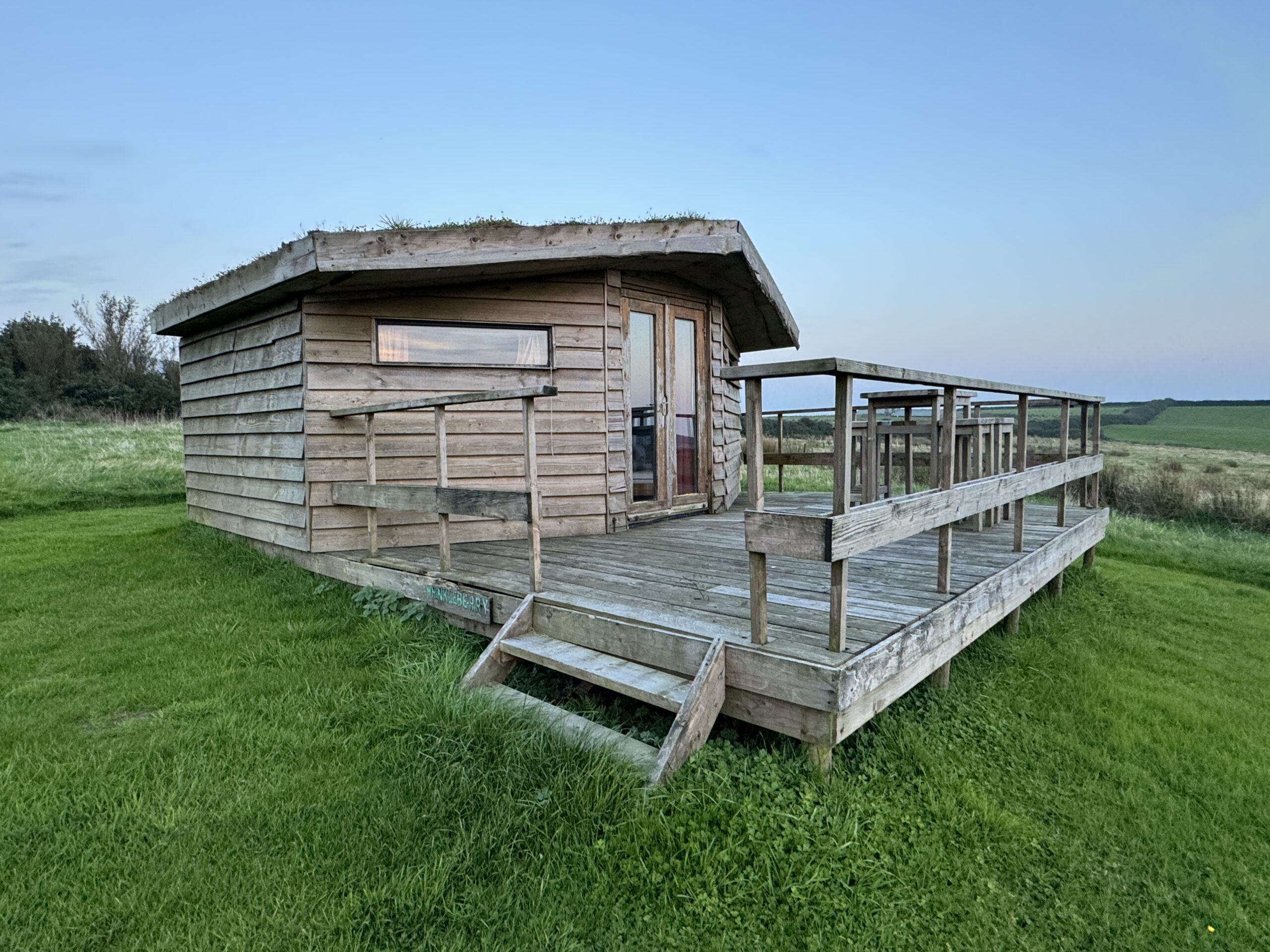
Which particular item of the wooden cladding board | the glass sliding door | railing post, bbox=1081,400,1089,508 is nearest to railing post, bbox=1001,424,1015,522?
railing post, bbox=1081,400,1089,508

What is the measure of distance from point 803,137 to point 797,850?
480 inches

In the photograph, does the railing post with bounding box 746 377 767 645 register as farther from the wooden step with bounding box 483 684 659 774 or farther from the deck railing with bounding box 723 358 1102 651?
the wooden step with bounding box 483 684 659 774

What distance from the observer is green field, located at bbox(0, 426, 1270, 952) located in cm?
A: 191

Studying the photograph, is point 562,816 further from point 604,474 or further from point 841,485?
point 604,474

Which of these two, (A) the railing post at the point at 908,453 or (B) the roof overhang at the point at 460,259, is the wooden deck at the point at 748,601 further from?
(B) the roof overhang at the point at 460,259

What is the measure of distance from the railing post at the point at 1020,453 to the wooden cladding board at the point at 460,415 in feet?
11.2

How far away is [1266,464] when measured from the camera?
68.0ft

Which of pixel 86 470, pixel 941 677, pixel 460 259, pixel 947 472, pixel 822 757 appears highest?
pixel 460 259

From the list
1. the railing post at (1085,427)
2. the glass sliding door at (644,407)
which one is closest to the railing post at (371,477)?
the glass sliding door at (644,407)

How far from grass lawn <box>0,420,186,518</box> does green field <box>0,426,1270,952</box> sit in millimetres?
9668

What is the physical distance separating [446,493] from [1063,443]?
16.4ft

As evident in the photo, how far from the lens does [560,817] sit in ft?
7.33

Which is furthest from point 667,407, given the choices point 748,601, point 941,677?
point 941,677

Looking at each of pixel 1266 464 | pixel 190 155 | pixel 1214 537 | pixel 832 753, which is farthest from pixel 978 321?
pixel 190 155
